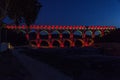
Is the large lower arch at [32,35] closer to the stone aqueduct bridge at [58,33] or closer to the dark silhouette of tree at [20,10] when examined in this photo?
the stone aqueduct bridge at [58,33]

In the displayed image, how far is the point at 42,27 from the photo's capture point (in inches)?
7466

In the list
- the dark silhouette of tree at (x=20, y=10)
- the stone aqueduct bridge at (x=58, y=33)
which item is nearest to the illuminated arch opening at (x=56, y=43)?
the stone aqueduct bridge at (x=58, y=33)

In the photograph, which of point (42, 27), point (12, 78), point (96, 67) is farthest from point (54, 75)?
point (42, 27)

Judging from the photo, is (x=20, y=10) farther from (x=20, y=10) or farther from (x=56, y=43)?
(x=56, y=43)

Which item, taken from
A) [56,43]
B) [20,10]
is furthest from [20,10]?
[56,43]

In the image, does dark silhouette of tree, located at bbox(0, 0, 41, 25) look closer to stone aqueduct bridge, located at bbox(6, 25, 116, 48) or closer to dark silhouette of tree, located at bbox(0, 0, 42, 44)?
dark silhouette of tree, located at bbox(0, 0, 42, 44)

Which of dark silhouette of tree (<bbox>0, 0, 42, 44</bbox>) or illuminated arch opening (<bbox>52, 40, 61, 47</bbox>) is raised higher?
dark silhouette of tree (<bbox>0, 0, 42, 44</bbox>)

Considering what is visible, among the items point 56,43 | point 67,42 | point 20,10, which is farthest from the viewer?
point 67,42

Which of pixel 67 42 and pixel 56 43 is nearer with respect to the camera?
pixel 56 43

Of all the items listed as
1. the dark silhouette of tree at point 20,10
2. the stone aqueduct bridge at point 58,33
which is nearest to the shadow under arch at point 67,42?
the stone aqueduct bridge at point 58,33

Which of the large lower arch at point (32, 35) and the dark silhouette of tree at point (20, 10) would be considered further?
the large lower arch at point (32, 35)

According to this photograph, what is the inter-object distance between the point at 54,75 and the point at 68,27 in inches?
7245

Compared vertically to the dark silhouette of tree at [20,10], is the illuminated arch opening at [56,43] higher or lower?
lower

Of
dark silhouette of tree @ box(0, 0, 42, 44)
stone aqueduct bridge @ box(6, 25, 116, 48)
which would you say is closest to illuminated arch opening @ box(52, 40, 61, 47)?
stone aqueduct bridge @ box(6, 25, 116, 48)
